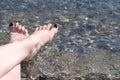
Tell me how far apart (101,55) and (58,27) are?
3.17 feet

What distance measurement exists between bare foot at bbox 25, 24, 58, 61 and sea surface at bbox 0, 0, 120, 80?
150 mm

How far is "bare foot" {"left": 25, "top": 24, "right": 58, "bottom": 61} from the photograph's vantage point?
3.80m

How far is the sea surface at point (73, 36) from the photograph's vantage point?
3889mm

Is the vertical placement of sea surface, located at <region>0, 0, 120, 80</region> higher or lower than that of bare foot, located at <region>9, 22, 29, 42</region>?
lower

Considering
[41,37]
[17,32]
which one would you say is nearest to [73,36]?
[41,37]

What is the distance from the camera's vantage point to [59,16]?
536 centimetres

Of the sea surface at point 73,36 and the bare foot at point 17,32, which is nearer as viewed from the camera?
the sea surface at point 73,36

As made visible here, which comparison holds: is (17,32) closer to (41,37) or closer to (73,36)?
(41,37)

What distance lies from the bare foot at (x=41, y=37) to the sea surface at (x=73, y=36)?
0.15 metres

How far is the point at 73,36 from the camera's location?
470 centimetres

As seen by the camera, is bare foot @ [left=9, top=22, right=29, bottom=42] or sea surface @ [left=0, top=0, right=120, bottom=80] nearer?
sea surface @ [left=0, top=0, right=120, bottom=80]

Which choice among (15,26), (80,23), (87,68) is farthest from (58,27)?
(87,68)

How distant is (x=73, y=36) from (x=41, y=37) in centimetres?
73

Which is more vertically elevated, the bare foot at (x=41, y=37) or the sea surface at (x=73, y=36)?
the bare foot at (x=41, y=37)
